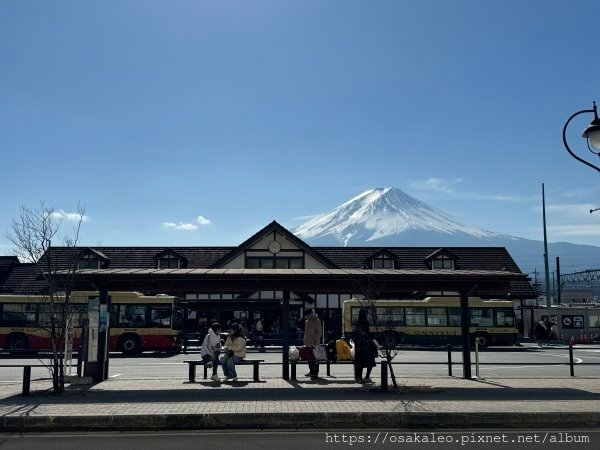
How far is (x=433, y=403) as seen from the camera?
1046 centimetres

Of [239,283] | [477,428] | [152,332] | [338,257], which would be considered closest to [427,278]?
[239,283]

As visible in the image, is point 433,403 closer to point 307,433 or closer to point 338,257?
point 307,433

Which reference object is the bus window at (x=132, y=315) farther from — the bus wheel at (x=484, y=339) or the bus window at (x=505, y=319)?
the bus window at (x=505, y=319)

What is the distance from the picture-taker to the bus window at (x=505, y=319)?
31188 mm

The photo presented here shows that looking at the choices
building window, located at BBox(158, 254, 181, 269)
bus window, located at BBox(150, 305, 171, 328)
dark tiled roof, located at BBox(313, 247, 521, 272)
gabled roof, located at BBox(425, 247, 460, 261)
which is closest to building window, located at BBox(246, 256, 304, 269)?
dark tiled roof, located at BBox(313, 247, 521, 272)

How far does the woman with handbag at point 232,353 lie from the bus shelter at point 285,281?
109cm

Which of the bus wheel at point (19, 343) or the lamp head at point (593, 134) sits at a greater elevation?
the lamp head at point (593, 134)

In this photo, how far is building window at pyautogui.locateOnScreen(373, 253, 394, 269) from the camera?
4349 centimetres

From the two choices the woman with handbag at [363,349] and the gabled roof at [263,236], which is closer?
the woman with handbag at [363,349]

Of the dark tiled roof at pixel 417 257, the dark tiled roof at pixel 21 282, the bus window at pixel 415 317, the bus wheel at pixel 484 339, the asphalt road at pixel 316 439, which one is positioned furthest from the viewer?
the dark tiled roof at pixel 417 257

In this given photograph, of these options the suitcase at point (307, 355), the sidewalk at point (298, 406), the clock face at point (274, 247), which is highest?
the clock face at point (274, 247)

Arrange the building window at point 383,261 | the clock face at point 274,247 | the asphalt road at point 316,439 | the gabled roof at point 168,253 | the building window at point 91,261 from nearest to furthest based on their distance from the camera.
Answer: the asphalt road at point 316,439
the clock face at point 274,247
the building window at point 91,261
the gabled roof at point 168,253
the building window at point 383,261

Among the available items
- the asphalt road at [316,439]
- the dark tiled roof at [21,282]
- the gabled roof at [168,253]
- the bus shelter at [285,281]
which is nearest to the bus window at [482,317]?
the bus shelter at [285,281]

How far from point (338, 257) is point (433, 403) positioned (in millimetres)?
34020
